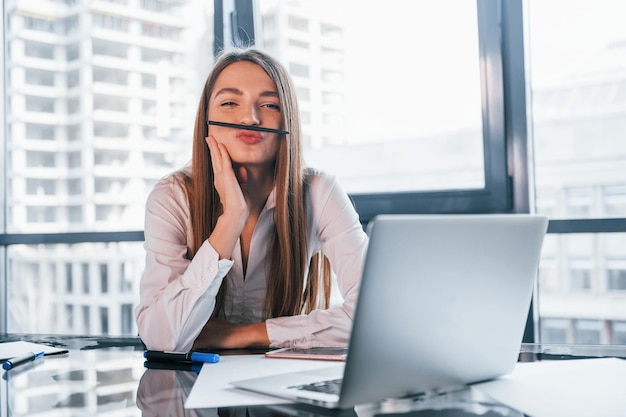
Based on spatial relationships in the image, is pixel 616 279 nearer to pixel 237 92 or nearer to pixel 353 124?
pixel 353 124

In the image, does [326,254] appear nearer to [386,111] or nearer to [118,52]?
[386,111]

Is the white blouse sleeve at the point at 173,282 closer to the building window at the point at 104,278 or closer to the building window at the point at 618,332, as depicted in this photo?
the building window at the point at 618,332

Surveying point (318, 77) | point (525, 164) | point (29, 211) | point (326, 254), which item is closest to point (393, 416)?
point (326, 254)

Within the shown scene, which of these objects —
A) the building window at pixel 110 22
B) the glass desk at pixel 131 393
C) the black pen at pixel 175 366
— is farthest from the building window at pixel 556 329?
the building window at pixel 110 22

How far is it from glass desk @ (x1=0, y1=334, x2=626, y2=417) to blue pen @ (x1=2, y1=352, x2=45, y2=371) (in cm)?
2

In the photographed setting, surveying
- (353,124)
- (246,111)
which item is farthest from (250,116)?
(353,124)

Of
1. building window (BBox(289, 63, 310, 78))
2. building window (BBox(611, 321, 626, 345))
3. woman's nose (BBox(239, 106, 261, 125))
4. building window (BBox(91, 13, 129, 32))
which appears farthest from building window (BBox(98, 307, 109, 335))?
building window (BBox(611, 321, 626, 345))

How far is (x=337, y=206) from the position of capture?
1816 millimetres

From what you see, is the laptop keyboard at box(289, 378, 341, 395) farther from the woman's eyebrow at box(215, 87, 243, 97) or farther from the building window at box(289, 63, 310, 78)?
the building window at box(289, 63, 310, 78)

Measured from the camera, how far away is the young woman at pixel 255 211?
1666 millimetres

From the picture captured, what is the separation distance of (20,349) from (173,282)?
1.12ft

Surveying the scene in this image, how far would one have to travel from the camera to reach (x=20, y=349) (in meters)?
1.33

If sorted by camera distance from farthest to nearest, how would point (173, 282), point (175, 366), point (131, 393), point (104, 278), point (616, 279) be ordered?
point (104, 278)
point (616, 279)
point (173, 282)
point (175, 366)
point (131, 393)

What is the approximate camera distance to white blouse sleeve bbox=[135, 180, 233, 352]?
1437 mm
